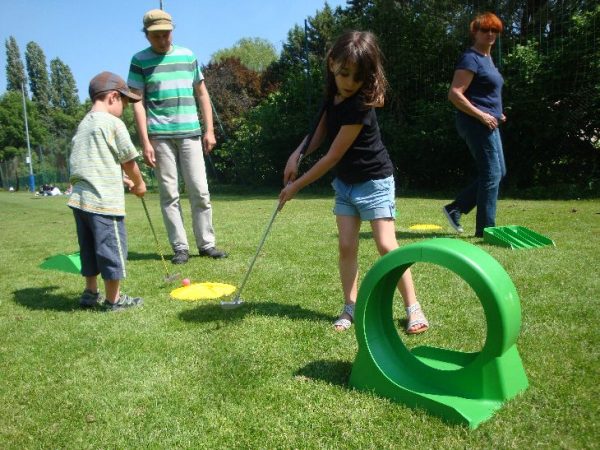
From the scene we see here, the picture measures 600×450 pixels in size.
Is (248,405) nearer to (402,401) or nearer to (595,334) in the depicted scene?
(402,401)

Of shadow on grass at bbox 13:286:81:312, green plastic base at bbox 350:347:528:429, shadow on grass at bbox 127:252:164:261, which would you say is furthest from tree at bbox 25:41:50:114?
green plastic base at bbox 350:347:528:429

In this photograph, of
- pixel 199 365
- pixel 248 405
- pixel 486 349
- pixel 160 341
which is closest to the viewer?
pixel 486 349

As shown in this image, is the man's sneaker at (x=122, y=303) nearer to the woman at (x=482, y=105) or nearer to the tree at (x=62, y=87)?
the woman at (x=482, y=105)

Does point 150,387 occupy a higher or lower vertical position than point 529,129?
lower

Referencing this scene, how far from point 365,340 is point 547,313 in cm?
144

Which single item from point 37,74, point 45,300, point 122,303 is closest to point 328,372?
point 122,303

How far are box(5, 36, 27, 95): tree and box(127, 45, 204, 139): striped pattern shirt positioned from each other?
288 ft

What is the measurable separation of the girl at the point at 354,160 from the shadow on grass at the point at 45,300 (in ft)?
6.74

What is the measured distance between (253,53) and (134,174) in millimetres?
51968

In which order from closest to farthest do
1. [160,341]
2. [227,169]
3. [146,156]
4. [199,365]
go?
1. [199,365]
2. [160,341]
3. [146,156]
4. [227,169]

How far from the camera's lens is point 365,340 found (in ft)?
7.93

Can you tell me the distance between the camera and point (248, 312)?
3.57 metres


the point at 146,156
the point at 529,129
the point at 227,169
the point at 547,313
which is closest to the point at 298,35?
the point at 227,169

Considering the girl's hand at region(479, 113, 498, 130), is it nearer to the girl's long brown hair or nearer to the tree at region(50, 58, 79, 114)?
the girl's long brown hair
